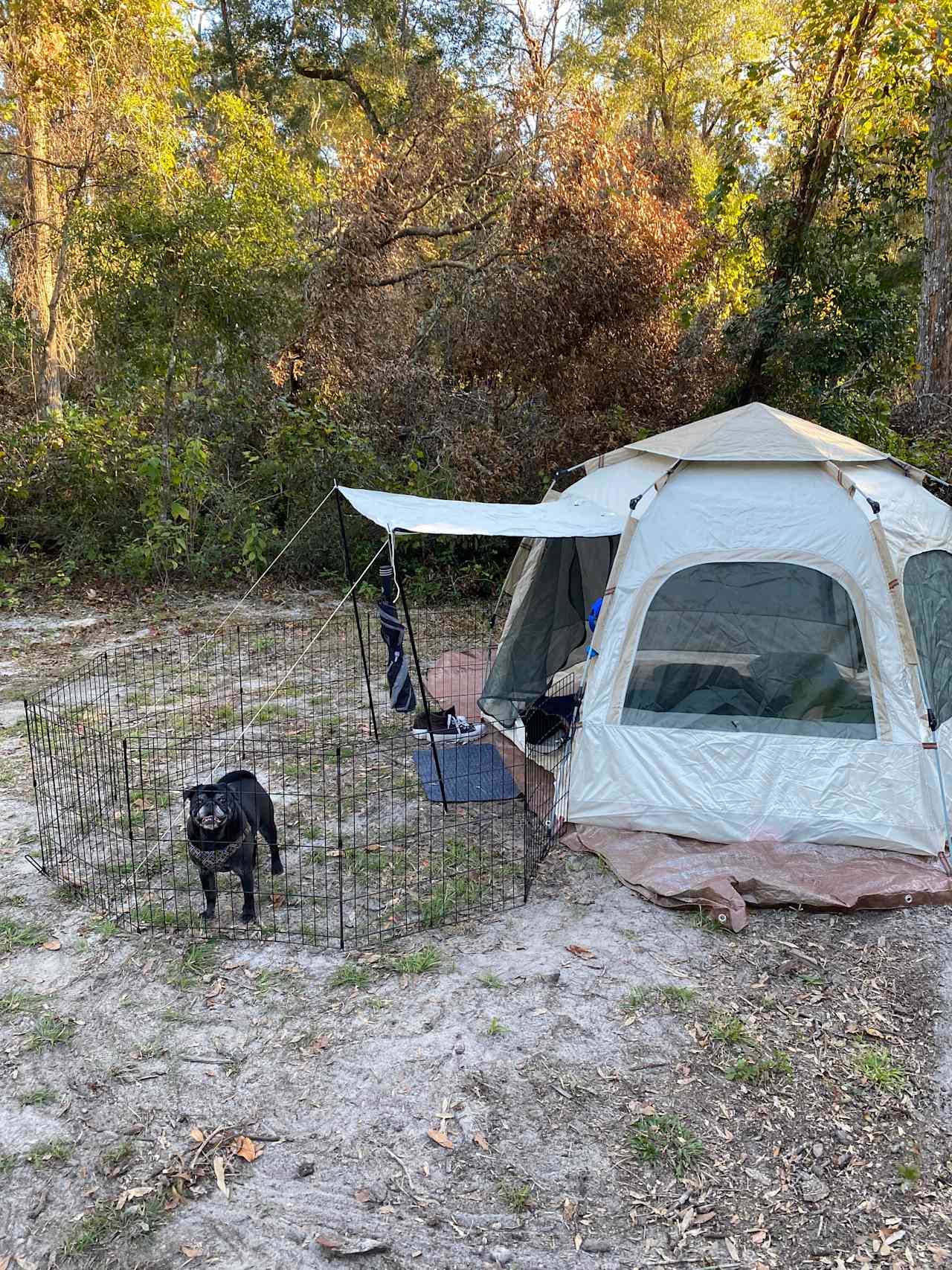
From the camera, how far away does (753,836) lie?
4656 mm

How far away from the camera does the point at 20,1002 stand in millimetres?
3521

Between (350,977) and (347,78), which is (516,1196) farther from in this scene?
(347,78)

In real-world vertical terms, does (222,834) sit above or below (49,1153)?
above

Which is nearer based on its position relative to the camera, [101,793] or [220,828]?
[220,828]

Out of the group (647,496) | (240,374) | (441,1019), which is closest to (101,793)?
(441,1019)

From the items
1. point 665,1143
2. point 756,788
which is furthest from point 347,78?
point 665,1143

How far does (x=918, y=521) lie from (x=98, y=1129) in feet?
16.2

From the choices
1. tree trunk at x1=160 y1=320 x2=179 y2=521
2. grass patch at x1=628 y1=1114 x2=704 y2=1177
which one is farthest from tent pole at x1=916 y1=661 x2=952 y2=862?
tree trunk at x1=160 y1=320 x2=179 y2=521

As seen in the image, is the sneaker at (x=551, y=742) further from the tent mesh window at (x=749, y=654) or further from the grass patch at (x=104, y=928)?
the grass patch at (x=104, y=928)

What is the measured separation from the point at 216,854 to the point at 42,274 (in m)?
10.4

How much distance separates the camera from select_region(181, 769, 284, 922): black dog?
3844 mm

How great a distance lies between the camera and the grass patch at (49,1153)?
2.78m

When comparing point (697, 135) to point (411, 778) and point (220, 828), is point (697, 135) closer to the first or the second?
point (411, 778)

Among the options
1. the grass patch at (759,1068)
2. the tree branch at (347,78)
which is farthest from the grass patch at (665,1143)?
the tree branch at (347,78)
